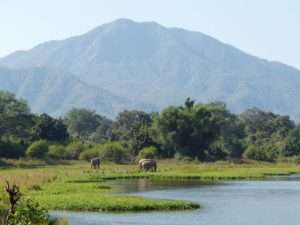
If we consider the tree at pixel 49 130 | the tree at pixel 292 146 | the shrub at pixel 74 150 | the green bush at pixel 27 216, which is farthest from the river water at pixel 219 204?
the tree at pixel 292 146

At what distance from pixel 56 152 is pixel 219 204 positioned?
50688 mm

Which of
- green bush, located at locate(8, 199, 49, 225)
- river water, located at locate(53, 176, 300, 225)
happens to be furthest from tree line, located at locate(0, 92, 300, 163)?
green bush, located at locate(8, 199, 49, 225)

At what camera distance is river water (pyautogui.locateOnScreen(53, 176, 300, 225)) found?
34.2m

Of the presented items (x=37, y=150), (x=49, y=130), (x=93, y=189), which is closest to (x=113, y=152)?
(x=37, y=150)

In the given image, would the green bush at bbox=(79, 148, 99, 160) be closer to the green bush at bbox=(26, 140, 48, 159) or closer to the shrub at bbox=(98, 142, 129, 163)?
the shrub at bbox=(98, 142, 129, 163)

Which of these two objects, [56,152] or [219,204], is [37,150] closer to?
[56,152]

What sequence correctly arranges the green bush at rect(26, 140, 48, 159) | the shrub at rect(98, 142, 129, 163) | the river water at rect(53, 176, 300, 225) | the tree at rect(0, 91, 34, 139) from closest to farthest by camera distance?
1. the river water at rect(53, 176, 300, 225)
2. the green bush at rect(26, 140, 48, 159)
3. the shrub at rect(98, 142, 129, 163)
4. the tree at rect(0, 91, 34, 139)

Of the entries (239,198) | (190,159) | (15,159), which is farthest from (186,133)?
(239,198)

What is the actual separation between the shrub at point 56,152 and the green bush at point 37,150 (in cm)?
145

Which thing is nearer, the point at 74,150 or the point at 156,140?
the point at 74,150

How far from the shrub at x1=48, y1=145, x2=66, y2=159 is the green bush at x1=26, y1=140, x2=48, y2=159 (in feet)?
4.77

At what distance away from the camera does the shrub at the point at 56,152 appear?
8994 cm

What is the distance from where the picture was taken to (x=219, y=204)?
42.2 m

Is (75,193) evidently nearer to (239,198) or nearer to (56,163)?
(239,198)
